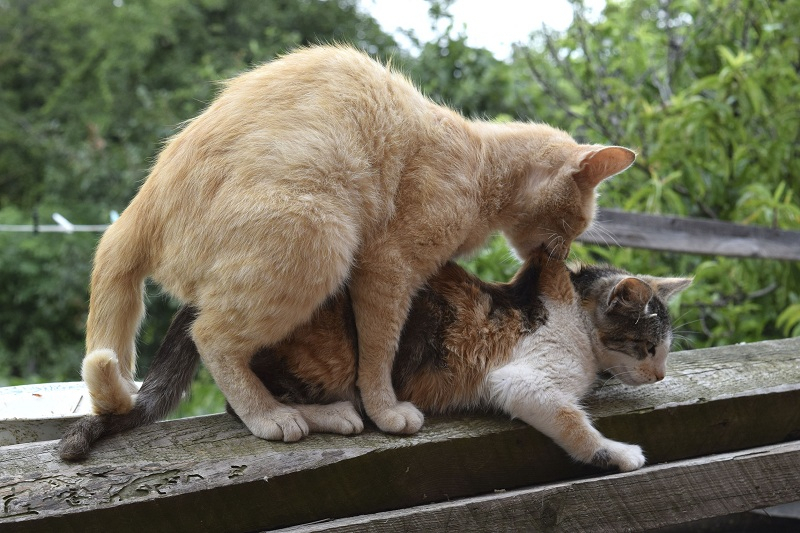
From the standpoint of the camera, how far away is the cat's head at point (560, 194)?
7.42 feet

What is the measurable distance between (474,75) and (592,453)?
445 cm

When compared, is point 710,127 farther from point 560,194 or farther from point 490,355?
point 490,355

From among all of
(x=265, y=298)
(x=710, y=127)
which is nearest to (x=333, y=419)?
(x=265, y=298)

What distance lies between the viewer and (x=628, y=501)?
1.87m

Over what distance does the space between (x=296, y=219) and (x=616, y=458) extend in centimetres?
98

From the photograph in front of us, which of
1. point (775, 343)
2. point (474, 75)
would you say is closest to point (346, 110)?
point (775, 343)

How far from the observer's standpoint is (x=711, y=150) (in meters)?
4.20

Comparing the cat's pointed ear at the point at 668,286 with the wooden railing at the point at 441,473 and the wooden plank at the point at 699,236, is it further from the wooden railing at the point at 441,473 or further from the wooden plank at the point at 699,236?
the wooden plank at the point at 699,236

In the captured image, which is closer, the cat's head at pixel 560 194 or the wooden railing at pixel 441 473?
the wooden railing at pixel 441 473

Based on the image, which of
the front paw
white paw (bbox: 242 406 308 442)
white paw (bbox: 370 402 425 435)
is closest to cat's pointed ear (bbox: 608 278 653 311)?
the front paw

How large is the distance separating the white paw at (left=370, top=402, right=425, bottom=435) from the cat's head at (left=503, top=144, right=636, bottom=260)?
26.2 inches

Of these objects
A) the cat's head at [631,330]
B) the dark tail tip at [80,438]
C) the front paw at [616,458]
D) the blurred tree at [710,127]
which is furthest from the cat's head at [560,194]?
the blurred tree at [710,127]

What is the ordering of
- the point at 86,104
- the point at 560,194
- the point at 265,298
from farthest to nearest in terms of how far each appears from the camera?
the point at 86,104 < the point at 560,194 < the point at 265,298

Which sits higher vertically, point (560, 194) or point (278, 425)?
point (560, 194)
